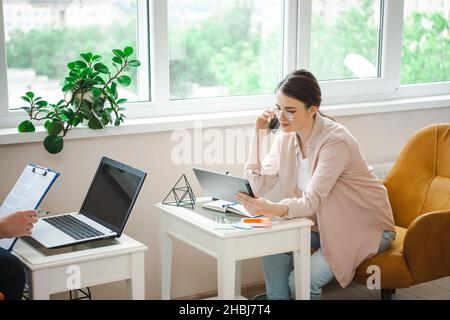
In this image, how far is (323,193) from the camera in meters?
2.85

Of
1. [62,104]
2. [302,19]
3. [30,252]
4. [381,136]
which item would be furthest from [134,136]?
[381,136]

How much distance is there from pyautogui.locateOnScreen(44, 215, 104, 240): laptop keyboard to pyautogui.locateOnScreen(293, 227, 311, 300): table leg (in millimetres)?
753

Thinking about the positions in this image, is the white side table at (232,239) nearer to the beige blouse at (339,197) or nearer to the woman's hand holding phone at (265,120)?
the beige blouse at (339,197)

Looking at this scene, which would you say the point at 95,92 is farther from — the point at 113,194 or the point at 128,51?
the point at 113,194

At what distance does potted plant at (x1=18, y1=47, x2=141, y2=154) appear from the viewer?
117 inches

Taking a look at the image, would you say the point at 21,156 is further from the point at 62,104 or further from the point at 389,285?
the point at 389,285

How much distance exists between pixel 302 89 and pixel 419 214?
2.90ft

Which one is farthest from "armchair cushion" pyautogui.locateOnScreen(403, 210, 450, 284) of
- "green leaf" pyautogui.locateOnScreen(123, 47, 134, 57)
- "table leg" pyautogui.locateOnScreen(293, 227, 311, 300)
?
"green leaf" pyautogui.locateOnScreen(123, 47, 134, 57)

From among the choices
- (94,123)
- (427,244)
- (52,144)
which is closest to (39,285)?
(52,144)

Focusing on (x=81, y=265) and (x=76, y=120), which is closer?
(x=81, y=265)

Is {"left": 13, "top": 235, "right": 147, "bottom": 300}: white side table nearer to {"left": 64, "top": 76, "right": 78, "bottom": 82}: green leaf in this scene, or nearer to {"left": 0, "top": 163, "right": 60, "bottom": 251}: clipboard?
{"left": 0, "top": 163, "right": 60, "bottom": 251}: clipboard

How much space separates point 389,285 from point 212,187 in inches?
32.5

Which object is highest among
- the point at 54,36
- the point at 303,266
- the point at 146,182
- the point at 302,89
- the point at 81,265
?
the point at 54,36

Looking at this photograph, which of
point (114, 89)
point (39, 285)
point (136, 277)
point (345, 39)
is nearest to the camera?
point (39, 285)
